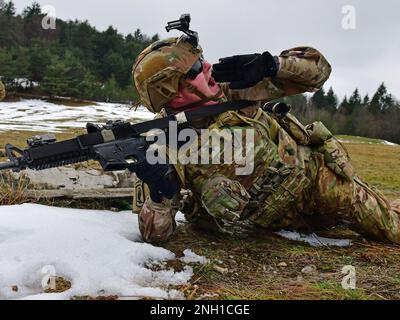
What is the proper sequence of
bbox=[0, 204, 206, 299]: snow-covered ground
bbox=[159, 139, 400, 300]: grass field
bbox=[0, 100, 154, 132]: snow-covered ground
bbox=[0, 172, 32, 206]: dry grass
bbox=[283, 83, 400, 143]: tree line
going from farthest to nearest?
bbox=[283, 83, 400, 143]: tree line → bbox=[0, 100, 154, 132]: snow-covered ground → bbox=[0, 172, 32, 206]: dry grass → bbox=[159, 139, 400, 300]: grass field → bbox=[0, 204, 206, 299]: snow-covered ground

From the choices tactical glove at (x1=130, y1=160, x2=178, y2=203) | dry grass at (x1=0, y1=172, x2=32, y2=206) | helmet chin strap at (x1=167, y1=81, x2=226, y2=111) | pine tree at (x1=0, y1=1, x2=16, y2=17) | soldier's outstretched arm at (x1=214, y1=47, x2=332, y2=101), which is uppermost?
pine tree at (x1=0, y1=1, x2=16, y2=17)

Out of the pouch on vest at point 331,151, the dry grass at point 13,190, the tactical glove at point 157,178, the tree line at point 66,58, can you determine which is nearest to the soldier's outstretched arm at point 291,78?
the pouch on vest at point 331,151

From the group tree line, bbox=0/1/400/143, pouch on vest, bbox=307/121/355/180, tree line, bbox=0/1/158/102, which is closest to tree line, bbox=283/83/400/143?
tree line, bbox=0/1/400/143

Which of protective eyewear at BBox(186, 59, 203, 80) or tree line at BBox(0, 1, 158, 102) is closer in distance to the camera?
protective eyewear at BBox(186, 59, 203, 80)

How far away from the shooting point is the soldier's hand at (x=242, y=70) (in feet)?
11.0

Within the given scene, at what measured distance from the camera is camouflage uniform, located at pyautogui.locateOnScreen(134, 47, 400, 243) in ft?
11.1

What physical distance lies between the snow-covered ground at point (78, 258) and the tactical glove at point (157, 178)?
0.34 metres

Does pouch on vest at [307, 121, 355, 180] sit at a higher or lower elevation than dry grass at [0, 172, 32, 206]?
higher

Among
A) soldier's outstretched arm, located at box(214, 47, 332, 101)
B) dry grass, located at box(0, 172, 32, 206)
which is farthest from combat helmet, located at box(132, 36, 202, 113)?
dry grass, located at box(0, 172, 32, 206)

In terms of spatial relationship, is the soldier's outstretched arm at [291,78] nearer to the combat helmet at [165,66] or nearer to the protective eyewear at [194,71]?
the protective eyewear at [194,71]

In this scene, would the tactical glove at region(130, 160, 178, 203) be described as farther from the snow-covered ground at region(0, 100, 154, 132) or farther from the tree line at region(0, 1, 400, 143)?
the tree line at region(0, 1, 400, 143)

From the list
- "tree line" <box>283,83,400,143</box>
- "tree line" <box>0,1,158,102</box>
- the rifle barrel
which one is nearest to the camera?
the rifle barrel

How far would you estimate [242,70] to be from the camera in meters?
3.38

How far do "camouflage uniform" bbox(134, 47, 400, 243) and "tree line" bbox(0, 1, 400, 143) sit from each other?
46.8 m
